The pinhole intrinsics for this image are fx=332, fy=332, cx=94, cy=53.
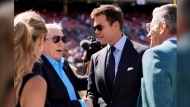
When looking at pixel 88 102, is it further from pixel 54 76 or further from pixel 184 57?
pixel 184 57

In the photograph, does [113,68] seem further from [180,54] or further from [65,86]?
[180,54]

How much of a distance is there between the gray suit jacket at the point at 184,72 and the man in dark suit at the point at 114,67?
185cm

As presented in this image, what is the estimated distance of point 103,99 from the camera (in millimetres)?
2746

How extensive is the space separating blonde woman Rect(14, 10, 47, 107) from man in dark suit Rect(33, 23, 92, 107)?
23.9 inches

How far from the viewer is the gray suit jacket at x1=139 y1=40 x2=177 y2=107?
1.89 meters

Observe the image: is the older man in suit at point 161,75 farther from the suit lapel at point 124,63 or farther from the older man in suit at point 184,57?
the older man in suit at point 184,57

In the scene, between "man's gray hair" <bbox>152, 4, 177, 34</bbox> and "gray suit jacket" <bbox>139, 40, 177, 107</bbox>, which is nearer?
"gray suit jacket" <bbox>139, 40, 177, 107</bbox>

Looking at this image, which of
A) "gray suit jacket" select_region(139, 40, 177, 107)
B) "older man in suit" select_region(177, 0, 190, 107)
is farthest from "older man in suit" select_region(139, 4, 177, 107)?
"older man in suit" select_region(177, 0, 190, 107)

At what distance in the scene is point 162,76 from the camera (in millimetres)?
1891

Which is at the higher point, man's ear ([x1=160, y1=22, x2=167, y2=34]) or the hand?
man's ear ([x1=160, y1=22, x2=167, y2=34])

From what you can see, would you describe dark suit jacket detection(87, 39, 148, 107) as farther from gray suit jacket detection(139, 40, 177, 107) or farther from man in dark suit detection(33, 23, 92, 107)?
gray suit jacket detection(139, 40, 177, 107)

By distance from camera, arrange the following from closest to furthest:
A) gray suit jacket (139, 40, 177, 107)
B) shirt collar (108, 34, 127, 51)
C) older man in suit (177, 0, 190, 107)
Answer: older man in suit (177, 0, 190, 107) → gray suit jacket (139, 40, 177, 107) → shirt collar (108, 34, 127, 51)

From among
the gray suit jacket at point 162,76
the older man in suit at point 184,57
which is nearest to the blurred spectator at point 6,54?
the older man in suit at point 184,57

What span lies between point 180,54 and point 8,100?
1.57ft
